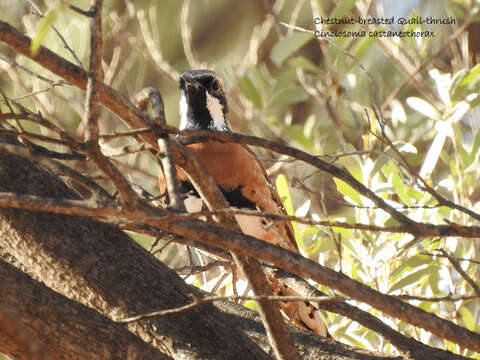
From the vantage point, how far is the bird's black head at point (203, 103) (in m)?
4.06

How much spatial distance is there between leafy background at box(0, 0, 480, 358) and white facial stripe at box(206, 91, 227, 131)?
0.17 m

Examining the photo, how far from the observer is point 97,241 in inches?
84.9

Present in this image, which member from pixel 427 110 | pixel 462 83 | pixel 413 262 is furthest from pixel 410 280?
pixel 462 83

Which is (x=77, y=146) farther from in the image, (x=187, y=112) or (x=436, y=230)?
(x=187, y=112)

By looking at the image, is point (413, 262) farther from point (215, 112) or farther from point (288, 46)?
point (215, 112)

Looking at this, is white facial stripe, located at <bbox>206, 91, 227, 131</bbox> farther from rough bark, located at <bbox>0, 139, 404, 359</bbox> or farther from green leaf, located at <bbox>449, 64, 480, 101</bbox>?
→ rough bark, located at <bbox>0, 139, 404, 359</bbox>

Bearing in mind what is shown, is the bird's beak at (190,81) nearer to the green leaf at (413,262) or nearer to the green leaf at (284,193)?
the green leaf at (284,193)

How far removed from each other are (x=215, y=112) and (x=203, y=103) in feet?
0.26

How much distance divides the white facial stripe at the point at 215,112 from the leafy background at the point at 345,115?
168 millimetres

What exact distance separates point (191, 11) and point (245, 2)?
0.55 meters

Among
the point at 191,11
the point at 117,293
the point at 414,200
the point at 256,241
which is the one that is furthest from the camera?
the point at 191,11

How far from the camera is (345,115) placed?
5.48m

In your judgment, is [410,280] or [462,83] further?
[462,83]

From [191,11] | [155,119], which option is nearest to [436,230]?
[155,119]
